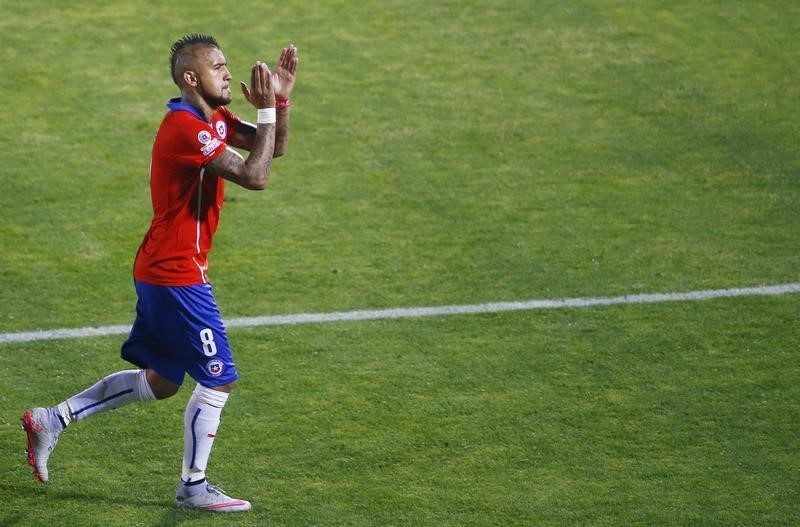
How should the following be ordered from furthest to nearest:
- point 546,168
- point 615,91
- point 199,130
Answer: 1. point 615,91
2. point 546,168
3. point 199,130

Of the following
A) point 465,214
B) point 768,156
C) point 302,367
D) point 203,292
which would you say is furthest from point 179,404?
point 768,156

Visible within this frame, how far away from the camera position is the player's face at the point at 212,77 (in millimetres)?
6262

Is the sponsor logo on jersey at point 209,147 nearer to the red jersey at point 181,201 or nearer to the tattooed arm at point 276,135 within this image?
the red jersey at point 181,201

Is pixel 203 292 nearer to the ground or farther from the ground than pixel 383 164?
farther from the ground

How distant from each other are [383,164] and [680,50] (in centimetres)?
384

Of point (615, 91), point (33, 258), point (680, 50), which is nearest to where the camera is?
point (33, 258)

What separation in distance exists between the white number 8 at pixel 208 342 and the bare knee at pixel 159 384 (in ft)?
1.22

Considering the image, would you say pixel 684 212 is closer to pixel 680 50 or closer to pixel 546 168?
pixel 546 168

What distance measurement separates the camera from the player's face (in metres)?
6.26

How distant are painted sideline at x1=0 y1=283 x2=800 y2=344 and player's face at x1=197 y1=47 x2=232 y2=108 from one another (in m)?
2.39

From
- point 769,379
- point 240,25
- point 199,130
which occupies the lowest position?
point 769,379

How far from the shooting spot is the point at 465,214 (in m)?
10.0

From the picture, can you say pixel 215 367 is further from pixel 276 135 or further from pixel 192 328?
pixel 276 135

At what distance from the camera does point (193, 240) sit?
635cm
